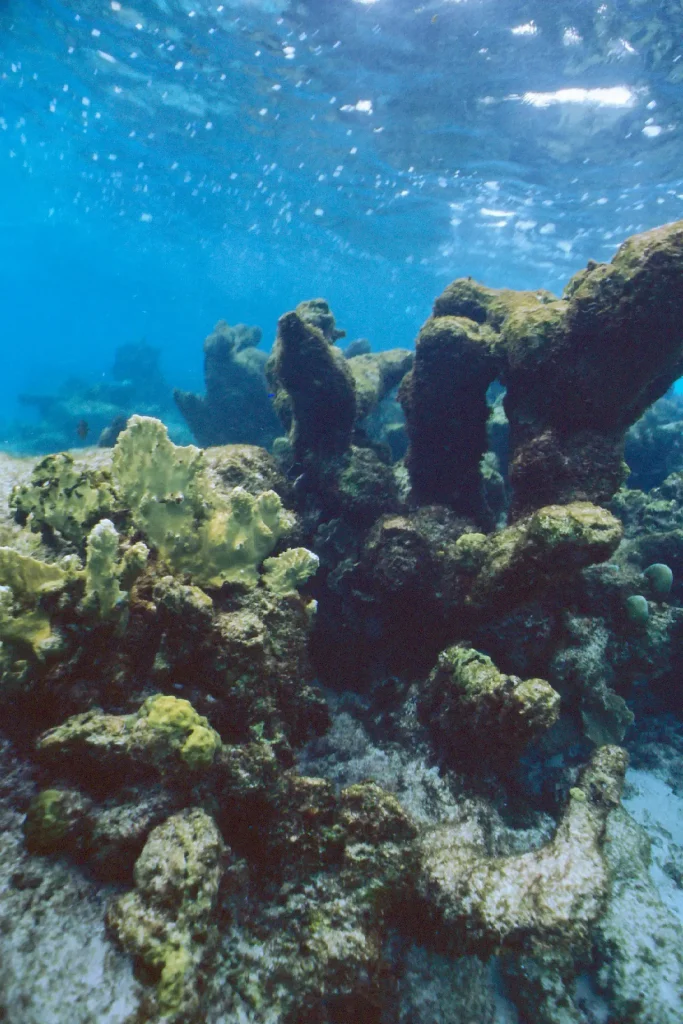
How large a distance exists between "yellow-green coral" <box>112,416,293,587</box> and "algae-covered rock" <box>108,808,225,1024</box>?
61.6 inches

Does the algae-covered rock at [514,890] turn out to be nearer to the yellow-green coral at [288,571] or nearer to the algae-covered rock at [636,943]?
the algae-covered rock at [636,943]

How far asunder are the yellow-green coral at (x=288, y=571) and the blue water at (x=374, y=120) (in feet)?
50.5

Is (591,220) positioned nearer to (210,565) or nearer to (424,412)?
(424,412)

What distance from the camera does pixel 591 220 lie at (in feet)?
73.0

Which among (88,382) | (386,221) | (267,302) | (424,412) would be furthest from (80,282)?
(424,412)

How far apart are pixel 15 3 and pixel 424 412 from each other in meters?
22.9

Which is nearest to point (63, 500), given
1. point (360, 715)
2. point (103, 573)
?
point (103, 573)

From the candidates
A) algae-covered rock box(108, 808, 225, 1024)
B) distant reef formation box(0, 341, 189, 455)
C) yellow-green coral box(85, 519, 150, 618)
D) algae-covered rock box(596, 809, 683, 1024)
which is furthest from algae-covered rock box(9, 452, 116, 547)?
distant reef formation box(0, 341, 189, 455)

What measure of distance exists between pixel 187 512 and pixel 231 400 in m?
11.5

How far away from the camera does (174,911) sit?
2064 millimetres

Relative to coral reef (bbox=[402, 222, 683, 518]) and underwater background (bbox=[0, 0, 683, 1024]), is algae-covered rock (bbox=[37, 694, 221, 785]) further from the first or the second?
coral reef (bbox=[402, 222, 683, 518])

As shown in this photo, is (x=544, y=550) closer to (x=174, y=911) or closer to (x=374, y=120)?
(x=174, y=911)

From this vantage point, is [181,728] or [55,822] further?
[181,728]

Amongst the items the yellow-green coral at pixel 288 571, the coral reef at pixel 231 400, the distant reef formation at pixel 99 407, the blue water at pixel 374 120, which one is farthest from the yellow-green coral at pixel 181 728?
the blue water at pixel 374 120
